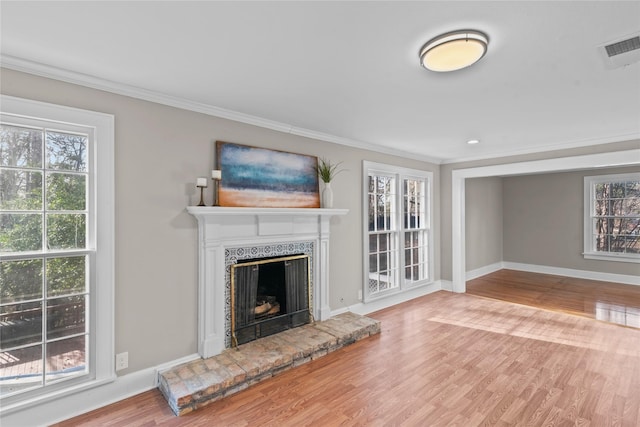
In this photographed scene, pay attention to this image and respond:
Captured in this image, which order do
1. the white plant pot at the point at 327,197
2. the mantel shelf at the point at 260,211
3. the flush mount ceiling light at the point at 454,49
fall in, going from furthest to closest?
the white plant pot at the point at 327,197
the mantel shelf at the point at 260,211
the flush mount ceiling light at the point at 454,49

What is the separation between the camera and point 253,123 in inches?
130

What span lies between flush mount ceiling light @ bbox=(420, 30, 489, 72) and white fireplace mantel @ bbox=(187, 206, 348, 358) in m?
2.00

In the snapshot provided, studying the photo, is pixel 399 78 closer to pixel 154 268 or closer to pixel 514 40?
pixel 514 40

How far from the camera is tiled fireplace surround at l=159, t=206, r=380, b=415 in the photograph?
2529 mm

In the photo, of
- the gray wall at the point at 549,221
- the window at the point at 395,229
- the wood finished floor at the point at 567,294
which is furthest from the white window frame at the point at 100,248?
the gray wall at the point at 549,221

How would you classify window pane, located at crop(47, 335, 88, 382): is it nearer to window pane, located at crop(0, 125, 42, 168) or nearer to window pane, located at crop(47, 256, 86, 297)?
window pane, located at crop(47, 256, 86, 297)

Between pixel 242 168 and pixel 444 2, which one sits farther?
pixel 242 168

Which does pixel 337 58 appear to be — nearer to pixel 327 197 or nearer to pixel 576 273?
pixel 327 197

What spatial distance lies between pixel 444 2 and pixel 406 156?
Result: 376 cm

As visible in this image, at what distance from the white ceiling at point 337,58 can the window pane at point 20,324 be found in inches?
64.1

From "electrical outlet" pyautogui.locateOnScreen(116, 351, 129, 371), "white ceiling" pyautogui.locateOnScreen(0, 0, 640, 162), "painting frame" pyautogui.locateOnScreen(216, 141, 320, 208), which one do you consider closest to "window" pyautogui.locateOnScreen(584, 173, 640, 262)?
"white ceiling" pyautogui.locateOnScreen(0, 0, 640, 162)

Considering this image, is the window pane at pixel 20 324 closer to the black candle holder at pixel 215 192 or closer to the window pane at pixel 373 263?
the black candle holder at pixel 215 192

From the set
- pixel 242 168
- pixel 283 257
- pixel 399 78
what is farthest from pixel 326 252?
pixel 399 78

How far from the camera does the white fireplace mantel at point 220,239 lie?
289 centimetres
